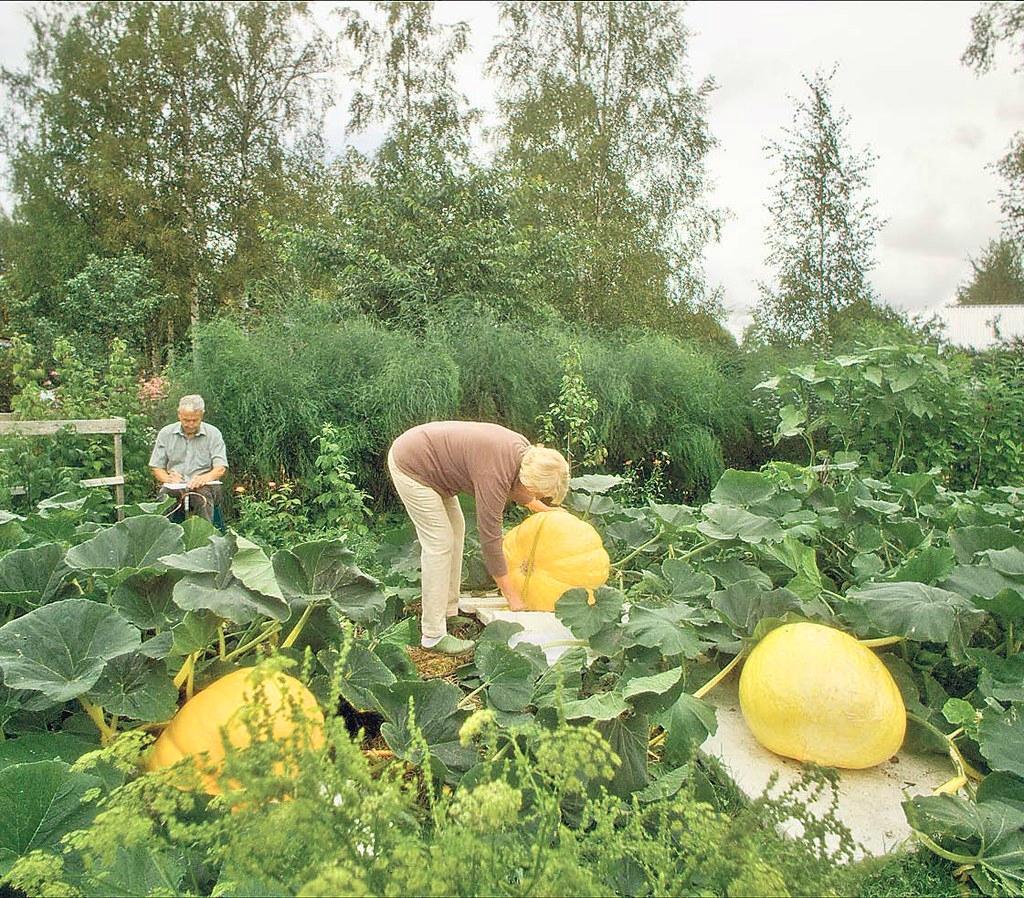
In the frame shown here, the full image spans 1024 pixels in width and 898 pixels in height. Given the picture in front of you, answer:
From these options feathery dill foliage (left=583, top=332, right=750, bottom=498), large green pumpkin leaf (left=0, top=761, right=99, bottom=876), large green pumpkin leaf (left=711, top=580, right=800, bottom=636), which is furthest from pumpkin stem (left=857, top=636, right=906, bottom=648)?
feathery dill foliage (left=583, top=332, right=750, bottom=498)

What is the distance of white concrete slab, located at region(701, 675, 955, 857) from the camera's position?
1.90m

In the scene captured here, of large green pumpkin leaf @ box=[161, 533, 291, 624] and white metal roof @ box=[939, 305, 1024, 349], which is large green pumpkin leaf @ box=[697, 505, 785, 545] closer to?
large green pumpkin leaf @ box=[161, 533, 291, 624]

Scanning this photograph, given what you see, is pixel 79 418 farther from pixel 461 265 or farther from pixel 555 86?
pixel 555 86

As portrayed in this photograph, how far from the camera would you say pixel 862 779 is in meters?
2.12

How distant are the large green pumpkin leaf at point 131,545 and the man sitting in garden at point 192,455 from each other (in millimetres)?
3194

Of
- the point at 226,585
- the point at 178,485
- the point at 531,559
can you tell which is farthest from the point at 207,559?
the point at 178,485

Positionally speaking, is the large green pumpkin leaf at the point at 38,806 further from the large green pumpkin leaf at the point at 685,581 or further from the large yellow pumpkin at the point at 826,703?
the large green pumpkin leaf at the point at 685,581

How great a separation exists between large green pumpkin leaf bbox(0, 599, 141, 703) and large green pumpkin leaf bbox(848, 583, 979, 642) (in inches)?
71.0

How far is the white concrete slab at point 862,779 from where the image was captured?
1900 millimetres

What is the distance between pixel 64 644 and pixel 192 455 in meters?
Result: 3.88

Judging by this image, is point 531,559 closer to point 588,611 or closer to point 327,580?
point 588,611

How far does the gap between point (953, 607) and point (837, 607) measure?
0.54 meters

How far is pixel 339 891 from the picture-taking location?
71cm

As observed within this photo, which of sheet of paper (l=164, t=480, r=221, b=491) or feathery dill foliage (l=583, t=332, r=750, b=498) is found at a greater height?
feathery dill foliage (l=583, t=332, r=750, b=498)
